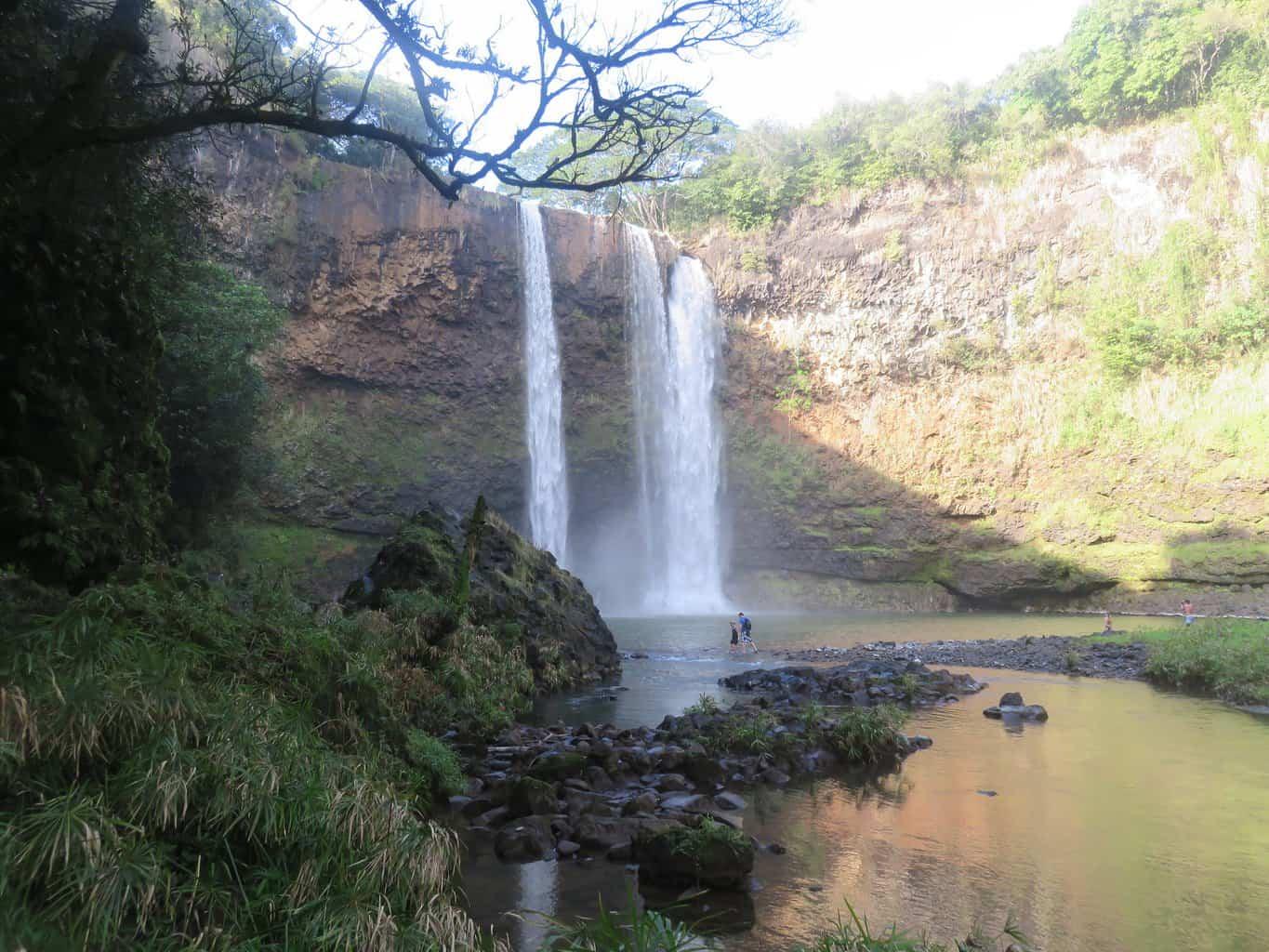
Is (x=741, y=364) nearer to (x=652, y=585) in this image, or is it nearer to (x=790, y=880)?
(x=652, y=585)

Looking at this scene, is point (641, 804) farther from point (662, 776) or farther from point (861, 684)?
point (861, 684)

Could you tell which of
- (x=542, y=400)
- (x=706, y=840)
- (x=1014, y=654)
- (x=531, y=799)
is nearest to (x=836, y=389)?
(x=542, y=400)

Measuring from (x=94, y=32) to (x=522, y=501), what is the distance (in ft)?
90.6

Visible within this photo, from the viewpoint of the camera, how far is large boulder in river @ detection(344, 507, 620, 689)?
14.7 m

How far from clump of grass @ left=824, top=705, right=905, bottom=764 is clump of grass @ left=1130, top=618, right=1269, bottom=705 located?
287 inches

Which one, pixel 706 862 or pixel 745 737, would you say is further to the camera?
pixel 745 737

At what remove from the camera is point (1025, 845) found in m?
7.10

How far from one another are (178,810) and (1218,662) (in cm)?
1642

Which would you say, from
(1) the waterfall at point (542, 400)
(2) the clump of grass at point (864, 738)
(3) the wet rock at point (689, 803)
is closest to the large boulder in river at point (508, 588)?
(2) the clump of grass at point (864, 738)

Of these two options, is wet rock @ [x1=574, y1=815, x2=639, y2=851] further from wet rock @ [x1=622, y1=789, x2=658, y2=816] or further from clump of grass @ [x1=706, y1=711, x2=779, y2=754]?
clump of grass @ [x1=706, y1=711, x2=779, y2=754]

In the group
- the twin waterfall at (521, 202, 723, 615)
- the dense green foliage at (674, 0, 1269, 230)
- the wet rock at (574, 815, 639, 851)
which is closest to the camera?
the wet rock at (574, 815, 639, 851)

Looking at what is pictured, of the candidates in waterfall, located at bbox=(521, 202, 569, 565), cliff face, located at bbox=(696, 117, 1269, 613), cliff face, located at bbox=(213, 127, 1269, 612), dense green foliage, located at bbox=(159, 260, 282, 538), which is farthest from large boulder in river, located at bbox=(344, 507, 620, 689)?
cliff face, located at bbox=(696, 117, 1269, 613)

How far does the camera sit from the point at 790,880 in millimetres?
6320

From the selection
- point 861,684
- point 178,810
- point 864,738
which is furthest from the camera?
point 861,684
